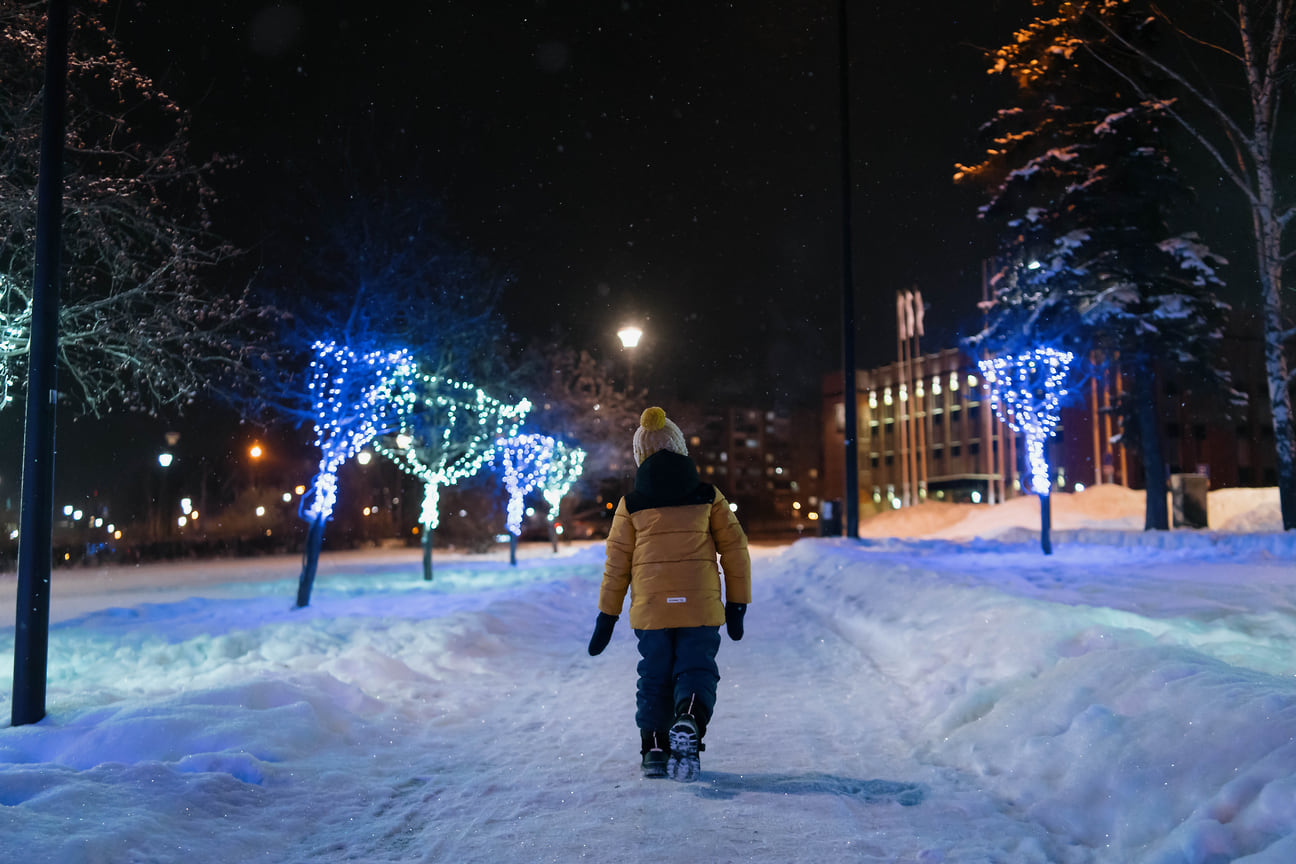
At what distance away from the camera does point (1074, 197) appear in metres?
25.4

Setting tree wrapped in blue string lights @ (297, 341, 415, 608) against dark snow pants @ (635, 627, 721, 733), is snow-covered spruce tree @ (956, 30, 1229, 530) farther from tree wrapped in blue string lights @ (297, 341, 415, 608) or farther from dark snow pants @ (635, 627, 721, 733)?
dark snow pants @ (635, 627, 721, 733)

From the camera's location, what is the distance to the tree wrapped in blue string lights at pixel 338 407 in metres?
16.5

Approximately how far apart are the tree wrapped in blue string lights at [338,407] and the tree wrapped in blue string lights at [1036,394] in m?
13.4

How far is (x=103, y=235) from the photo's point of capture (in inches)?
381

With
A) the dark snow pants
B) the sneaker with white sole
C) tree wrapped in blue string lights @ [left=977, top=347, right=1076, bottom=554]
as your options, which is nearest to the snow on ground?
the sneaker with white sole

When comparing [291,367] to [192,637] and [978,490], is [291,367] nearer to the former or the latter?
[192,637]

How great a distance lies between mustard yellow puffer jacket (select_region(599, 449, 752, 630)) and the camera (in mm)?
5578

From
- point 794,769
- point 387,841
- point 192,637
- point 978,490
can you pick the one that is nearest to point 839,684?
point 794,769

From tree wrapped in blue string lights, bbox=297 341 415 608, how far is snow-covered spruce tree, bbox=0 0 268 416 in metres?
5.31

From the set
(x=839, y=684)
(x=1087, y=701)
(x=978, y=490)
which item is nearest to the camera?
(x=1087, y=701)

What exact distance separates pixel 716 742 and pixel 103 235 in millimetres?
7859

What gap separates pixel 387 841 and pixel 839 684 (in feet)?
17.4

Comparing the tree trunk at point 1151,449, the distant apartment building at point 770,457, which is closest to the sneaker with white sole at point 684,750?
the tree trunk at point 1151,449

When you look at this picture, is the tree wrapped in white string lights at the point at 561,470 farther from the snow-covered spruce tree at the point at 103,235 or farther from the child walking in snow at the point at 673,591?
the child walking in snow at the point at 673,591
